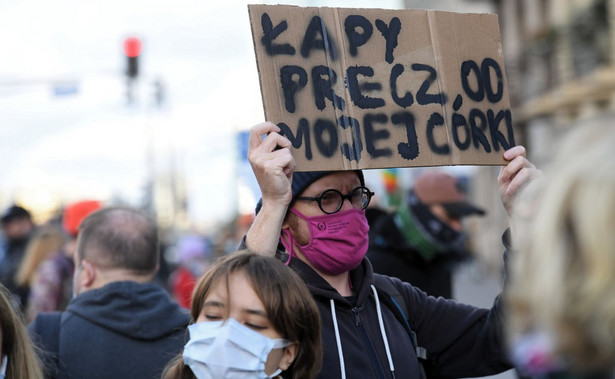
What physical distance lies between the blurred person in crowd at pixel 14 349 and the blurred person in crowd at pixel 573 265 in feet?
6.42

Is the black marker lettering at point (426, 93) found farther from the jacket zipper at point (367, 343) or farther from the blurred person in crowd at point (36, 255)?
Result: the blurred person in crowd at point (36, 255)

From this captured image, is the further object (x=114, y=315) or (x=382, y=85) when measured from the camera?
(x=114, y=315)

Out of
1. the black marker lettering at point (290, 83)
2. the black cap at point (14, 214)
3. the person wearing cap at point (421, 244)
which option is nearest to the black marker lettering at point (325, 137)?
the black marker lettering at point (290, 83)

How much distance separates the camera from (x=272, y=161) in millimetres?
2820

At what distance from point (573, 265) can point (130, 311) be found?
2618 mm

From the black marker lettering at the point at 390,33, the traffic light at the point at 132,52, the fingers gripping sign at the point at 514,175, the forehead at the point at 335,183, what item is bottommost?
the fingers gripping sign at the point at 514,175

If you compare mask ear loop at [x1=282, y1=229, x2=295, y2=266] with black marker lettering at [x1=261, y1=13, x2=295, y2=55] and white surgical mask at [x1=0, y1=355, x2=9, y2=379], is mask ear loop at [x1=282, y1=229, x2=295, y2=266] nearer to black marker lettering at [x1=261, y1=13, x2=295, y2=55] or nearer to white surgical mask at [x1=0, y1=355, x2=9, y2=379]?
black marker lettering at [x1=261, y1=13, x2=295, y2=55]

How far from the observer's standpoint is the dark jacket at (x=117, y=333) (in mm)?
3570

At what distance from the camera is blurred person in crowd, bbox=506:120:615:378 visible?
4.45 feet

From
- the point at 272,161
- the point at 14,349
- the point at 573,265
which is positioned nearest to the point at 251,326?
the point at 272,161

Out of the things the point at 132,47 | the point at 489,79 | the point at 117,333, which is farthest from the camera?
the point at 132,47

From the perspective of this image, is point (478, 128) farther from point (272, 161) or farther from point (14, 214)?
point (14, 214)

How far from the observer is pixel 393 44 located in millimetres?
3166

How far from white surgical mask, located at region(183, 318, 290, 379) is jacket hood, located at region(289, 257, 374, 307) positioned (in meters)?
0.36
